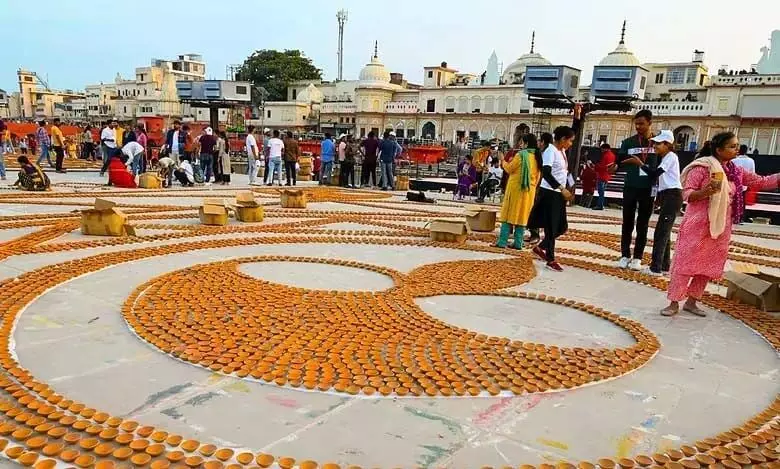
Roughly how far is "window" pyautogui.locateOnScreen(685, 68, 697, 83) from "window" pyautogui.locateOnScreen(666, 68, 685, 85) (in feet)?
1.08

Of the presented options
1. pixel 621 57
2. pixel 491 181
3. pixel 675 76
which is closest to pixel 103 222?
pixel 491 181

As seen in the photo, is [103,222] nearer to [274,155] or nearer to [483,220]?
[483,220]

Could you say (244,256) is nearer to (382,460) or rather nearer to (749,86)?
(382,460)

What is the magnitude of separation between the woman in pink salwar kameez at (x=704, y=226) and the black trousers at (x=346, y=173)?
1208 centimetres

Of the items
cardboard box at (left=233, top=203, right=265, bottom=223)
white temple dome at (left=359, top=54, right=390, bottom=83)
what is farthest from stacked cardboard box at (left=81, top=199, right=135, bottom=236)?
white temple dome at (left=359, top=54, right=390, bottom=83)

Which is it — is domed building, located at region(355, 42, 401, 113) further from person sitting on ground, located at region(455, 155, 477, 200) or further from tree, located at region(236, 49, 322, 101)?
person sitting on ground, located at region(455, 155, 477, 200)

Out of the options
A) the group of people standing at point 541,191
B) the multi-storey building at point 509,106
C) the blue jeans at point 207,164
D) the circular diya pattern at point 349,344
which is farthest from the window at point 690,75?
the circular diya pattern at point 349,344

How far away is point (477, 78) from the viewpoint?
6306cm

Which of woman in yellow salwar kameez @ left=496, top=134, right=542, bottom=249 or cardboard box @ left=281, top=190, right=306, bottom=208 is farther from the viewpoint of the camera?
cardboard box @ left=281, top=190, right=306, bottom=208

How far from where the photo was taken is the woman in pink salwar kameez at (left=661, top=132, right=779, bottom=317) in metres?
4.42

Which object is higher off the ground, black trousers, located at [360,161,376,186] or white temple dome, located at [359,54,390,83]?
white temple dome, located at [359,54,390,83]

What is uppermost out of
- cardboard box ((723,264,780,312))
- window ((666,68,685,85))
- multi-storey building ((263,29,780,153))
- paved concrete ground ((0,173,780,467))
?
window ((666,68,685,85))

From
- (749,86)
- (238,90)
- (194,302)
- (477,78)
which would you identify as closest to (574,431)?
(194,302)

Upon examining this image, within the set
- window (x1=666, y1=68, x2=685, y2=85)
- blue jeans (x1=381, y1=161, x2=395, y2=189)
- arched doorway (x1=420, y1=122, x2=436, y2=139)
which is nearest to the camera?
blue jeans (x1=381, y1=161, x2=395, y2=189)
